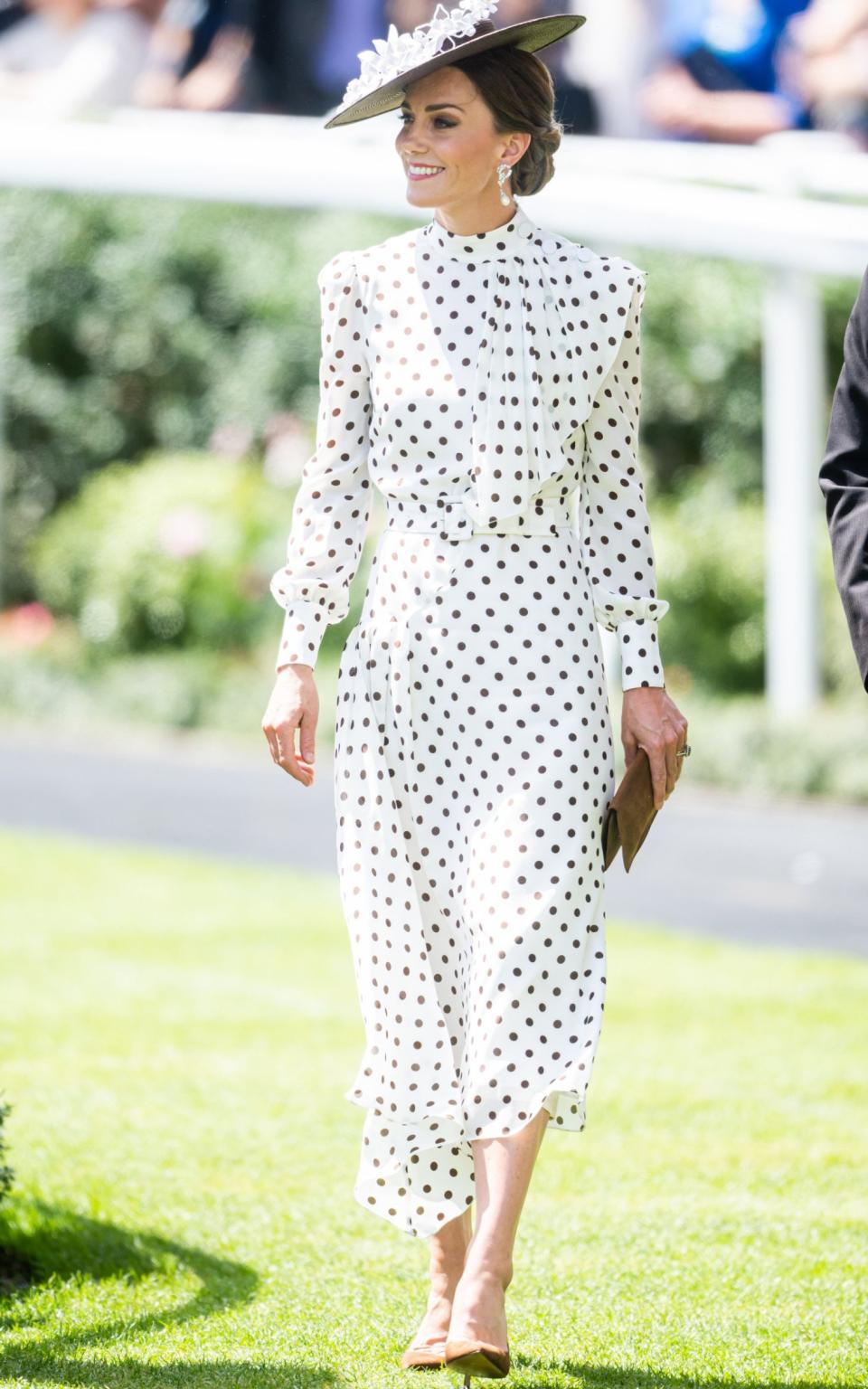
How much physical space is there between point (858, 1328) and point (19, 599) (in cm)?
1741

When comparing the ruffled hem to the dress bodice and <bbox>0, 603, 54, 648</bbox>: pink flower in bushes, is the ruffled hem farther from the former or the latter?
<bbox>0, 603, 54, 648</bbox>: pink flower in bushes

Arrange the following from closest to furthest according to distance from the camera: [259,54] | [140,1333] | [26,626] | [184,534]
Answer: [140,1333]
[259,54]
[184,534]
[26,626]

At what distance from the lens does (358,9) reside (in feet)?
40.1

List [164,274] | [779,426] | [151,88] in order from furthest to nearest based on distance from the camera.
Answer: [164,274], [779,426], [151,88]

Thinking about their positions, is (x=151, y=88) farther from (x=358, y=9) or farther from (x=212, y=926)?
(x=212, y=926)

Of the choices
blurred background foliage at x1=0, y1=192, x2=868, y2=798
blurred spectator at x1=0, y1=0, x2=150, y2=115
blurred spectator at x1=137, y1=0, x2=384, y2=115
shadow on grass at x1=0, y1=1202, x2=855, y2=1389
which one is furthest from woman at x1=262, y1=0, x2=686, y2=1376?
blurred background foliage at x1=0, y1=192, x2=868, y2=798

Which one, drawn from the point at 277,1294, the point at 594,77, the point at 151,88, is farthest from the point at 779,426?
the point at 277,1294

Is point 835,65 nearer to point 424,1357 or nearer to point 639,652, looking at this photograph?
point 639,652

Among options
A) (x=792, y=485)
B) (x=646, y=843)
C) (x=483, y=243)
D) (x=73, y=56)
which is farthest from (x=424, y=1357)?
(x=792, y=485)

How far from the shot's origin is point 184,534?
1847 cm

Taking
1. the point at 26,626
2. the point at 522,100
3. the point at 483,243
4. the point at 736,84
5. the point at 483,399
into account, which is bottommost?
the point at 26,626

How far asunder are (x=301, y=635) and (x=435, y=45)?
961mm

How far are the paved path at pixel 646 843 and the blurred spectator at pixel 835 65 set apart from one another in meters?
3.60

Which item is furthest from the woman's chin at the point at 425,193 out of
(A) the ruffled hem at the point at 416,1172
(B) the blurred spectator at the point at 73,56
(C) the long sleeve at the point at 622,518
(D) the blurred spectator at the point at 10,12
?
(D) the blurred spectator at the point at 10,12
